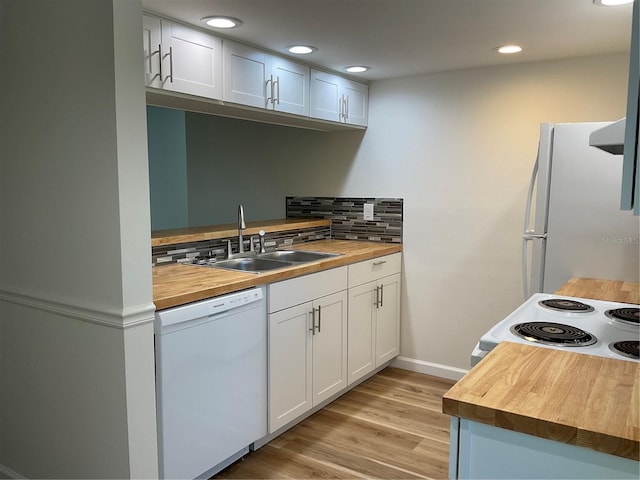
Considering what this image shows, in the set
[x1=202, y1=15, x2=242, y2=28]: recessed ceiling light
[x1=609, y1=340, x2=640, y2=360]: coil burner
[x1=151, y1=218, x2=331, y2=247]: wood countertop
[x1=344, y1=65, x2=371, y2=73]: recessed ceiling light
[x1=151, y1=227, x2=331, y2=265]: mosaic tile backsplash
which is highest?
[x1=344, y1=65, x2=371, y2=73]: recessed ceiling light

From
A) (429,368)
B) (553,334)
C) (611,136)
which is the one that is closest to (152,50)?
(611,136)

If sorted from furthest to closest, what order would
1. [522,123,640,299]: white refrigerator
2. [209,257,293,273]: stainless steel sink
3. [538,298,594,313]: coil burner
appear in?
[209,257,293,273]: stainless steel sink, [522,123,640,299]: white refrigerator, [538,298,594,313]: coil burner

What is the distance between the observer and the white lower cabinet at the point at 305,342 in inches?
104

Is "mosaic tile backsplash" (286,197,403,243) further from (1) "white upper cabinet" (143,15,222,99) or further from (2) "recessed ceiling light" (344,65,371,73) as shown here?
(1) "white upper cabinet" (143,15,222,99)

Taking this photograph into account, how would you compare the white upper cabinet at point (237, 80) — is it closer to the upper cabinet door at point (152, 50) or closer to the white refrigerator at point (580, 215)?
the upper cabinet door at point (152, 50)

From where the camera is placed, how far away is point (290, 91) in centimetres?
307

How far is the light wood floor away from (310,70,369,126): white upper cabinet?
6.26 ft

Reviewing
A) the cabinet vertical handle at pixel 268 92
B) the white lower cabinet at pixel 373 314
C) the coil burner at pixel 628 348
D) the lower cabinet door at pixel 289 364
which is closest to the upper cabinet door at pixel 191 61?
the cabinet vertical handle at pixel 268 92

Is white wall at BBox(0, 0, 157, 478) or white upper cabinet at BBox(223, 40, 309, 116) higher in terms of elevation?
white upper cabinet at BBox(223, 40, 309, 116)

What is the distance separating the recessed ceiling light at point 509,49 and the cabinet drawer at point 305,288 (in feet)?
5.14

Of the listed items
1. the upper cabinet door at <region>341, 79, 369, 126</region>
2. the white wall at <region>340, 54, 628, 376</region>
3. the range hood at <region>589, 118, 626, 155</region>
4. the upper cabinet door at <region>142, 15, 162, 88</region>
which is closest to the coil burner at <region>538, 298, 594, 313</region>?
the range hood at <region>589, 118, 626, 155</region>

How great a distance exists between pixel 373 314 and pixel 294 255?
27.0 inches

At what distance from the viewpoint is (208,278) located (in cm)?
241

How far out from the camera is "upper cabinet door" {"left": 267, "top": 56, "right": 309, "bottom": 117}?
2.93 metres
